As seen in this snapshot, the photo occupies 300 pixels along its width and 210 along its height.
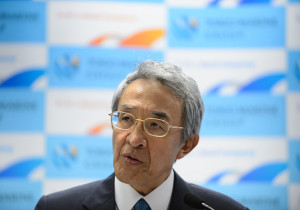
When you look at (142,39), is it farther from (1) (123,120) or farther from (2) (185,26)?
(1) (123,120)

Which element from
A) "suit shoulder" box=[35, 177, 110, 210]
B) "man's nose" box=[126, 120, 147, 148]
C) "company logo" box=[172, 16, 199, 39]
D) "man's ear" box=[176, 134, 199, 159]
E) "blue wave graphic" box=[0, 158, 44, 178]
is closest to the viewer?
"man's nose" box=[126, 120, 147, 148]

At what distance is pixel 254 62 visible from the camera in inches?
144

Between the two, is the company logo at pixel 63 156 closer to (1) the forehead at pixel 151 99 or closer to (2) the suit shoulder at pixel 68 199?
(2) the suit shoulder at pixel 68 199

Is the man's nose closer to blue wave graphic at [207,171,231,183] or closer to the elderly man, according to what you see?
the elderly man

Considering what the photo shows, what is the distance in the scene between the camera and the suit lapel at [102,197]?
1.84 m

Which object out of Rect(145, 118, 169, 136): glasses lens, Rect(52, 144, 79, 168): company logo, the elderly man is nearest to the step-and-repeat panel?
Rect(52, 144, 79, 168): company logo

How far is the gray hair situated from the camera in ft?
6.20

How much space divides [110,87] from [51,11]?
0.96 meters

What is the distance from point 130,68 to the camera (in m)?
3.57

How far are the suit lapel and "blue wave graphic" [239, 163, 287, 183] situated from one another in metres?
2.00

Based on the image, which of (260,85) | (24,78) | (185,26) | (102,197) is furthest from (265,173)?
(24,78)

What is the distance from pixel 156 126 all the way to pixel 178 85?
250 mm

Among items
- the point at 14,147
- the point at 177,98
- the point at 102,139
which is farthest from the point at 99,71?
the point at 177,98

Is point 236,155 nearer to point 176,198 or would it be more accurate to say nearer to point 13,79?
point 176,198
